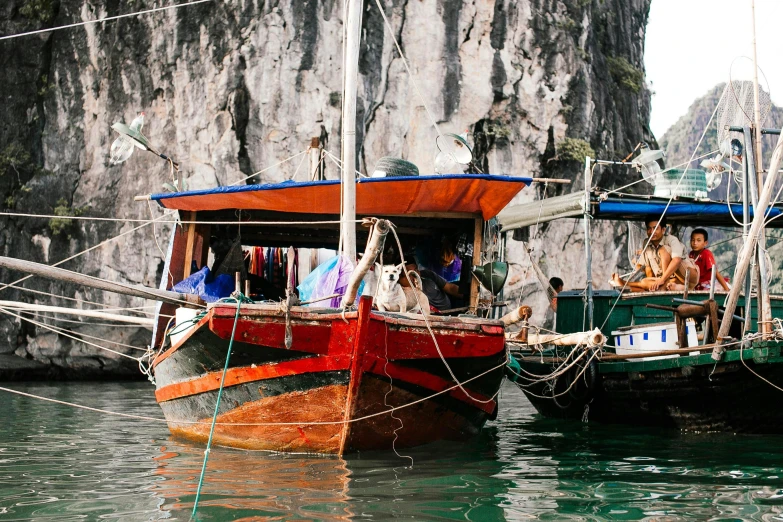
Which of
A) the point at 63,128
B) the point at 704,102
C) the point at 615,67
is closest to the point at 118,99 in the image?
the point at 63,128

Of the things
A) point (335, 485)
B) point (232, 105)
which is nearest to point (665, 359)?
point (335, 485)

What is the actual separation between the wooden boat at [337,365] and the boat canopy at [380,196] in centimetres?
1

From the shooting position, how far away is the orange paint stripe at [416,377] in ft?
18.9

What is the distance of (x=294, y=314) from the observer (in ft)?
18.5

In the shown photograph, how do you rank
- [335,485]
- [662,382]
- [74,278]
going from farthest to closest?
[662,382] → [74,278] → [335,485]

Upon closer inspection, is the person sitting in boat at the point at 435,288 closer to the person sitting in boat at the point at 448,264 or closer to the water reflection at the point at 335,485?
the person sitting in boat at the point at 448,264

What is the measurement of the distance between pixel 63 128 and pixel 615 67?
52.3 feet

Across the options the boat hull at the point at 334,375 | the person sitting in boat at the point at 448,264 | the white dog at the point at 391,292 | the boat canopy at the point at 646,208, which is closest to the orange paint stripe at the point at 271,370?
the boat hull at the point at 334,375

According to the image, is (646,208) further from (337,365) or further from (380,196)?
(337,365)

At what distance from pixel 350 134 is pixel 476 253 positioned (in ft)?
5.57

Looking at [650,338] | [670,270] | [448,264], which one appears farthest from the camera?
[670,270]

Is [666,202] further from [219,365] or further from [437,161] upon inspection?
[219,365]

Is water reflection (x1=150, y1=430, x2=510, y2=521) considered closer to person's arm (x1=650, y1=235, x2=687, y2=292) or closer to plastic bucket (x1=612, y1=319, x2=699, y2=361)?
plastic bucket (x1=612, y1=319, x2=699, y2=361)

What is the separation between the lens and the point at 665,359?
7773 millimetres
